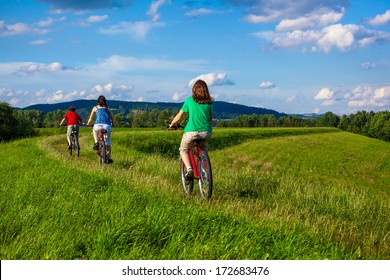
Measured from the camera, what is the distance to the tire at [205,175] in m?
7.81

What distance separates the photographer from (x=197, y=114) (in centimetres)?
802

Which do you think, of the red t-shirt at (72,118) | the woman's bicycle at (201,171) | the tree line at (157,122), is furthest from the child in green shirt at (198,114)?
the tree line at (157,122)

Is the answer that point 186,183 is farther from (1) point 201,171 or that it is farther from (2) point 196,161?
(1) point 201,171

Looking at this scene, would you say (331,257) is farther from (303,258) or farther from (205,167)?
(205,167)

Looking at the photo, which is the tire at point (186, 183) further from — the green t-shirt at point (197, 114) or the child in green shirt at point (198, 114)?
the green t-shirt at point (197, 114)

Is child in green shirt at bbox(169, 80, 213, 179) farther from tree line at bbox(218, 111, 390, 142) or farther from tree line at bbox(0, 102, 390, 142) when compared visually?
tree line at bbox(218, 111, 390, 142)

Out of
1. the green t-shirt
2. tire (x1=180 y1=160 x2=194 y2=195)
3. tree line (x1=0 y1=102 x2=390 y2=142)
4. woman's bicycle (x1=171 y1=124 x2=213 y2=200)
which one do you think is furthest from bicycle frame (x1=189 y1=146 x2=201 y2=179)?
tree line (x1=0 y1=102 x2=390 y2=142)

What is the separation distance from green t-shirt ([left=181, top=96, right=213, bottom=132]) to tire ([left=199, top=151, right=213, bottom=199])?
1.75 ft

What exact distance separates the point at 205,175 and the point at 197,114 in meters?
1.21

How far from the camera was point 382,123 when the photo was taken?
500 ft

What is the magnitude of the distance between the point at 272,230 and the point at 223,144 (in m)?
61.3

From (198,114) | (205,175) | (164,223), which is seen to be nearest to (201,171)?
(205,175)

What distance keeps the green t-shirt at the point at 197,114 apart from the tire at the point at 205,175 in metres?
0.53

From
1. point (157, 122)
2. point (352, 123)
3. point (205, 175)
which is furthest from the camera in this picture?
point (352, 123)
